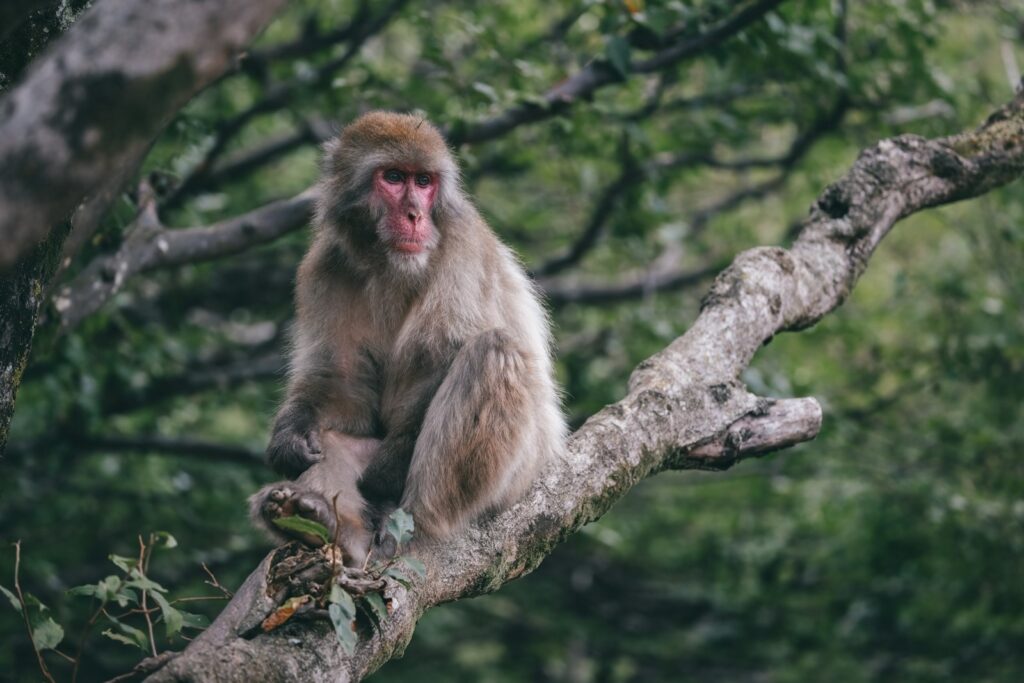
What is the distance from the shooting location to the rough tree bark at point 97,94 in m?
1.69

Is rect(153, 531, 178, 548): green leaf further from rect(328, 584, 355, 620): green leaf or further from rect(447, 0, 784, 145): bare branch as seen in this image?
rect(447, 0, 784, 145): bare branch

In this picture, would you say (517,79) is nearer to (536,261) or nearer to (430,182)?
(430,182)

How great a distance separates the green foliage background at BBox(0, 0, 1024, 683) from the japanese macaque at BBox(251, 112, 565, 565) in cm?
84

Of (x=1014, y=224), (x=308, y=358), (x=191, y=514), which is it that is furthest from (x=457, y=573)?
(x=1014, y=224)

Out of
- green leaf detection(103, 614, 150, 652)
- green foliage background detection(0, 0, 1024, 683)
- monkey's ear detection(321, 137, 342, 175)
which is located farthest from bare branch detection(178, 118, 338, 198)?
green leaf detection(103, 614, 150, 652)

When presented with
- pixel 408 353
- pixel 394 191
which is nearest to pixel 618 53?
pixel 394 191

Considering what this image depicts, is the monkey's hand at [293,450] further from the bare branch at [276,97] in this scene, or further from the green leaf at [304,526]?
the bare branch at [276,97]

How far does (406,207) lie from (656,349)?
12.4ft

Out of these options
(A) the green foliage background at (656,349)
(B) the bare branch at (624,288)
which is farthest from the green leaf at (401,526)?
(B) the bare branch at (624,288)

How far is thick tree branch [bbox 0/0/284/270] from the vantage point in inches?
66.6

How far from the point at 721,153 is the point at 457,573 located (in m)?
6.72

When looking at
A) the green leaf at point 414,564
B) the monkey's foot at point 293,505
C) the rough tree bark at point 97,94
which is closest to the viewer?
the rough tree bark at point 97,94

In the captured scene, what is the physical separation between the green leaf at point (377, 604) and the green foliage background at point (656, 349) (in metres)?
2.49

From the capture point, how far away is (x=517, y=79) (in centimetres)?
525
